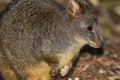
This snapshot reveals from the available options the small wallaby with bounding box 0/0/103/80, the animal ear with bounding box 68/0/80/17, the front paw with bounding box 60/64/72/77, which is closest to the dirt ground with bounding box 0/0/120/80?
the front paw with bounding box 60/64/72/77

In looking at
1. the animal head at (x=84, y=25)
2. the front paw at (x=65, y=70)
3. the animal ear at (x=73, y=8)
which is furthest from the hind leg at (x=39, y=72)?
the animal ear at (x=73, y=8)

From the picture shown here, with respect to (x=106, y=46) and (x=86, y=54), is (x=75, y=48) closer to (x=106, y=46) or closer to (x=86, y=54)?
(x=86, y=54)

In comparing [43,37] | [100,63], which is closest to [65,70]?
[43,37]

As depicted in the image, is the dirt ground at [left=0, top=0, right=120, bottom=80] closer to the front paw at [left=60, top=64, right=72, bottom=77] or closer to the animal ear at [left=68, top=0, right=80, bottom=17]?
the front paw at [left=60, top=64, right=72, bottom=77]

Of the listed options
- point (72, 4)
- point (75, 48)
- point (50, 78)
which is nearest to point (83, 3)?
point (72, 4)

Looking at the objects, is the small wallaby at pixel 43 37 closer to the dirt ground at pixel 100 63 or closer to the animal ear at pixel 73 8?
the animal ear at pixel 73 8

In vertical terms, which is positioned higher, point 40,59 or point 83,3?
point 83,3

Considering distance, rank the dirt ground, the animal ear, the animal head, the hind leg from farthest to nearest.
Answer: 1. the dirt ground
2. the hind leg
3. the animal head
4. the animal ear

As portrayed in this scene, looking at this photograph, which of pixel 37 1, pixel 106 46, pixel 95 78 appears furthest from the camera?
pixel 106 46

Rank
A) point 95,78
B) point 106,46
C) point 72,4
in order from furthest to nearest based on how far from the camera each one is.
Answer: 1. point 106,46
2. point 95,78
3. point 72,4

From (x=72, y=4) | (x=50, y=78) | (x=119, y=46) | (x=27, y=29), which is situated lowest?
(x=119, y=46)
